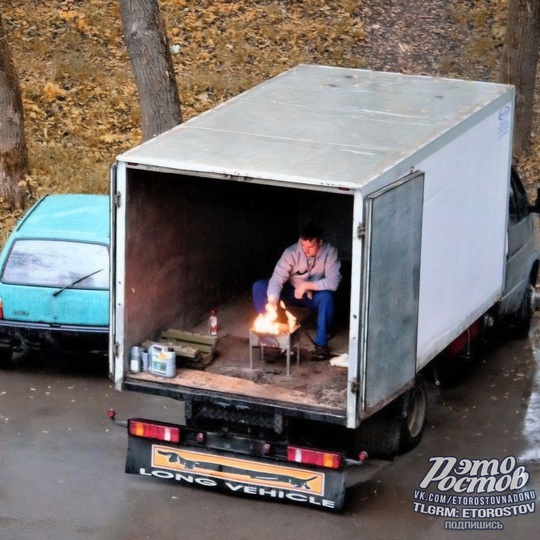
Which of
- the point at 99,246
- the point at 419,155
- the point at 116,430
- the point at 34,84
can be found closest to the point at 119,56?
the point at 34,84

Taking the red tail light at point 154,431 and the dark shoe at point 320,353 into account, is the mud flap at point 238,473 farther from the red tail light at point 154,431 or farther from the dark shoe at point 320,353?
the dark shoe at point 320,353

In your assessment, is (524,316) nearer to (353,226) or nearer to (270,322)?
(270,322)

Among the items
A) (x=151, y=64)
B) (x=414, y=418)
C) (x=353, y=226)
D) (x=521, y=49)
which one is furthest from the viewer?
(x=521, y=49)

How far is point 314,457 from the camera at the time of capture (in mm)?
7949

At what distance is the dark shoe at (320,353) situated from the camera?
29.6 feet

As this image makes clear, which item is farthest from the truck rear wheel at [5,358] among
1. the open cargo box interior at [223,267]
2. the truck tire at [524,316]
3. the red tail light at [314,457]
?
the truck tire at [524,316]

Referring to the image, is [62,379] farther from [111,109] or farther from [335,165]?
[111,109]

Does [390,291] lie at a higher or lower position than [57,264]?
higher

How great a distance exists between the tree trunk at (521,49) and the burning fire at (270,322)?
8.31 metres

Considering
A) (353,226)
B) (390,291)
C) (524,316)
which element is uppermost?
(353,226)

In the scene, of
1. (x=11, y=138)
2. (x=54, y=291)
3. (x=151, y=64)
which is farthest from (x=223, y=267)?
(x=11, y=138)

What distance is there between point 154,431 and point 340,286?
247 cm

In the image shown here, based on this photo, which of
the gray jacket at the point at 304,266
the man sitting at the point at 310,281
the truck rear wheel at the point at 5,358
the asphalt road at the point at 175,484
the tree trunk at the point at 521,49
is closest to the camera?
the asphalt road at the point at 175,484

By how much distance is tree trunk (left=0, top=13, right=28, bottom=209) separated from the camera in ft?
47.3
